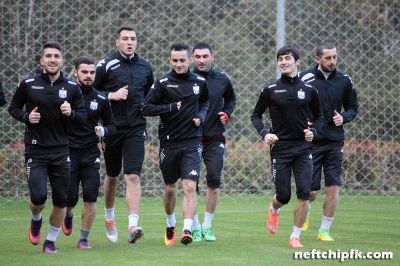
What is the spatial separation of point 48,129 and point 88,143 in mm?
817

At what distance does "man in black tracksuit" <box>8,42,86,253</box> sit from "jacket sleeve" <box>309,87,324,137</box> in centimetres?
224

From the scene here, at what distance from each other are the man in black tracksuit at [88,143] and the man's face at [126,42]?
70 centimetres

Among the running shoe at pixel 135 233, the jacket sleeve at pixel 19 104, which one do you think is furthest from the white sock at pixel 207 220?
the jacket sleeve at pixel 19 104

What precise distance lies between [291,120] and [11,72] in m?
6.20

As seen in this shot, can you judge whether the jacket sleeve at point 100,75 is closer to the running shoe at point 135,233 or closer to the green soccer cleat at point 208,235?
the running shoe at point 135,233

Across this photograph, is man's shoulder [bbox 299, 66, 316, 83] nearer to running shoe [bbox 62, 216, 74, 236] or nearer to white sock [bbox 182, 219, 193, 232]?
white sock [bbox 182, 219, 193, 232]

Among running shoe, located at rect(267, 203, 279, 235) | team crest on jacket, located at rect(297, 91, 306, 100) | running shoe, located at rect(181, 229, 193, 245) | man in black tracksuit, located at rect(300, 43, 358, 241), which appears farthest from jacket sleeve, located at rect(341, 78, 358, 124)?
running shoe, located at rect(181, 229, 193, 245)

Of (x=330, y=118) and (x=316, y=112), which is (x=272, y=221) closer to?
(x=330, y=118)

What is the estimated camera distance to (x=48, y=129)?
30.7 ft

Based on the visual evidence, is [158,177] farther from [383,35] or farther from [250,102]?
[383,35]

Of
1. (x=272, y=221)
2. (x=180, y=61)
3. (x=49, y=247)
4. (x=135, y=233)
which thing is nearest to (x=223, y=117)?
(x=180, y=61)

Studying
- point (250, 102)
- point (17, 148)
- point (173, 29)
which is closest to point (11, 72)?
point (17, 148)

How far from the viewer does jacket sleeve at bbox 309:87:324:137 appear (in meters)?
10.1

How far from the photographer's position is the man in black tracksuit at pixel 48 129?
9.30m
